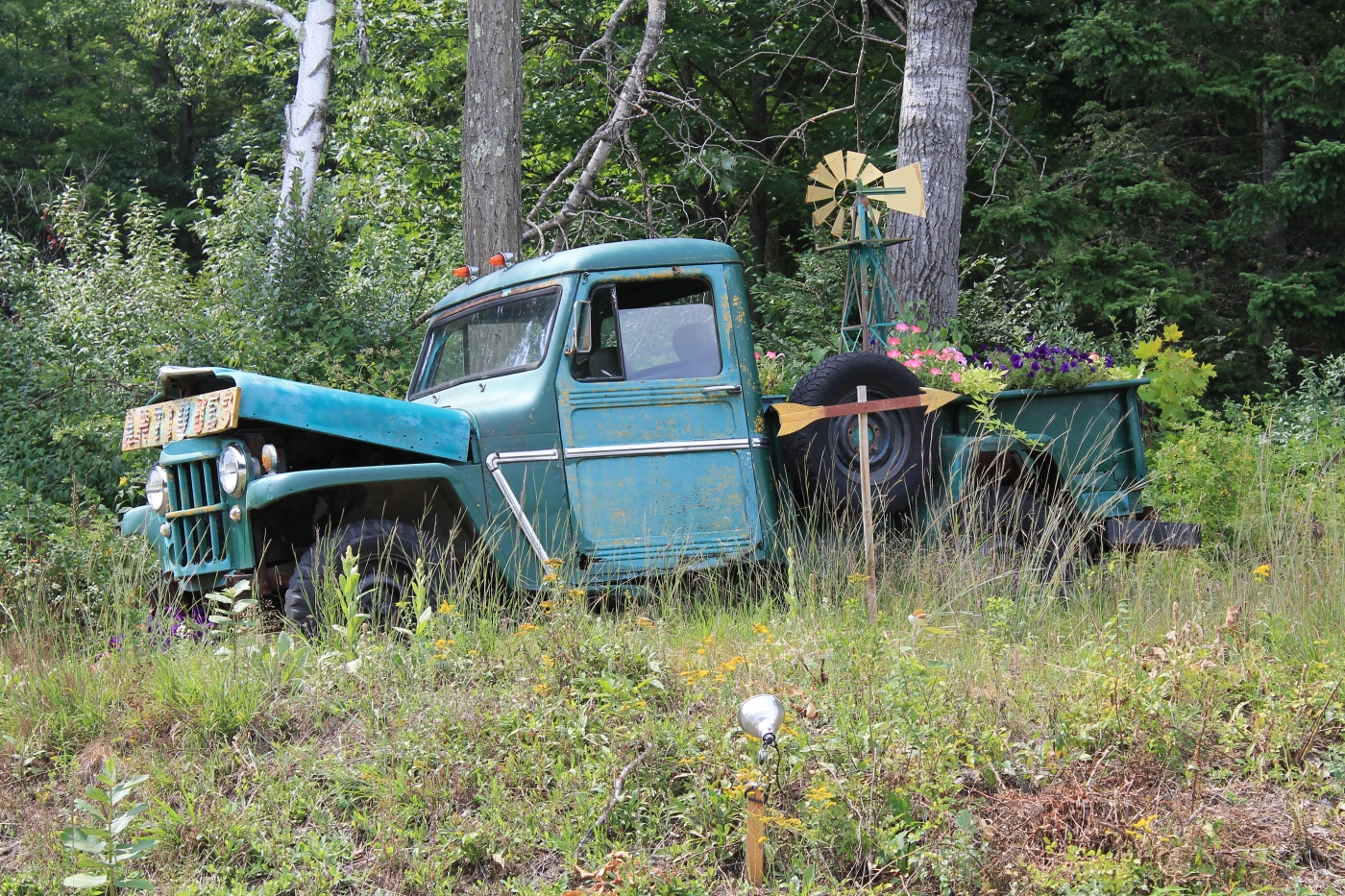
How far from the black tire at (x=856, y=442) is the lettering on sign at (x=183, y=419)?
8.32 feet

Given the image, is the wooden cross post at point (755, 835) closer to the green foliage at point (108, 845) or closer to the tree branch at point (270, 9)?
the green foliage at point (108, 845)

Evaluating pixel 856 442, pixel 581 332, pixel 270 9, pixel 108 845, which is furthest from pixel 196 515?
pixel 270 9

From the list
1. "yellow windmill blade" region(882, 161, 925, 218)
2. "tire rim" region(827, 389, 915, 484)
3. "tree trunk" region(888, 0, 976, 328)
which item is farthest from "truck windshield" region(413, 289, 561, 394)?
"tree trunk" region(888, 0, 976, 328)

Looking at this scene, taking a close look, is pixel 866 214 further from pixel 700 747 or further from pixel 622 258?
pixel 700 747

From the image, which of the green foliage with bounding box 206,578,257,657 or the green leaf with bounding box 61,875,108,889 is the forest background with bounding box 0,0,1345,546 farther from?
the green leaf with bounding box 61,875,108,889

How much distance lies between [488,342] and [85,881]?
3401 millimetres

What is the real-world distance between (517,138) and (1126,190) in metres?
6.90

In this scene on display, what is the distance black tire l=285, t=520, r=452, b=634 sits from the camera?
4.69m

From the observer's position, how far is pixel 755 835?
9.76 feet

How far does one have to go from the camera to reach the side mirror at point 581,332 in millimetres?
5359

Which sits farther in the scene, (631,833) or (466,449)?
(466,449)

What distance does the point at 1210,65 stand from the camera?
1294 cm

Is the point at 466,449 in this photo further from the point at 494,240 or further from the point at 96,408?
the point at 96,408

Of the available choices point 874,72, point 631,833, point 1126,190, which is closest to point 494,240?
point 631,833
